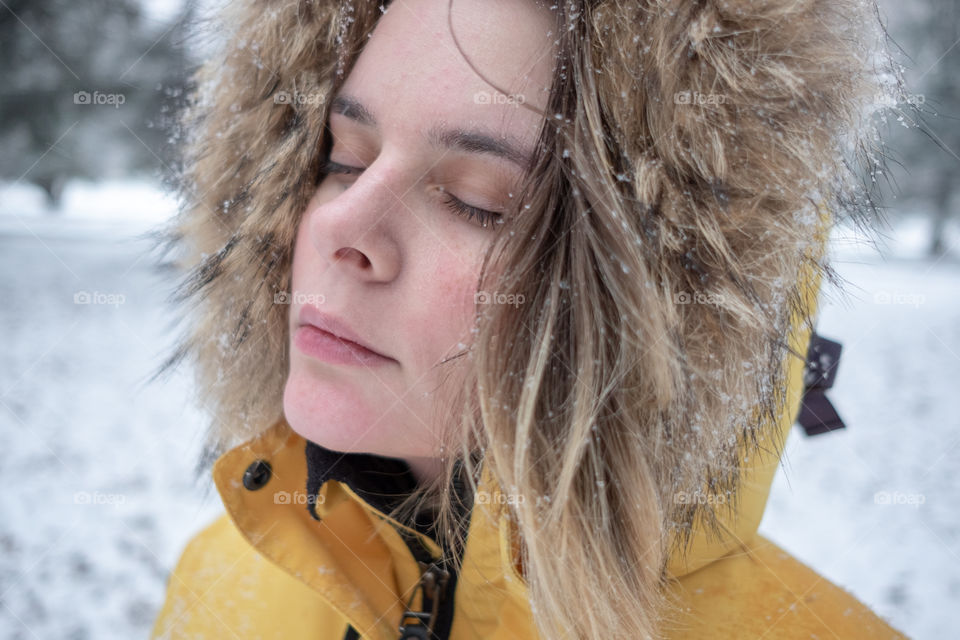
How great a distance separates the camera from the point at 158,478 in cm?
375

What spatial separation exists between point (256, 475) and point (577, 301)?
80 cm

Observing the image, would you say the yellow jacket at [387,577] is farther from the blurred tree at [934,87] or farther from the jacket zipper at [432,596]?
the blurred tree at [934,87]

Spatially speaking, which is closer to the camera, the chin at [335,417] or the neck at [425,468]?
the chin at [335,417]

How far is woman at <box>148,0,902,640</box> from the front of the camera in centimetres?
91

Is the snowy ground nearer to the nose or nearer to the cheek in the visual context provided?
the cheek

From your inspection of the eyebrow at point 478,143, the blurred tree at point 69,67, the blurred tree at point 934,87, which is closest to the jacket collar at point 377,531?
the eyebrow at point 478,143

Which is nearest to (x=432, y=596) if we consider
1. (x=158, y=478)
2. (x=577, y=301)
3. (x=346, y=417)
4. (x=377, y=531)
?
(x=377, y=531)

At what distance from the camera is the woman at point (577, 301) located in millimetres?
912

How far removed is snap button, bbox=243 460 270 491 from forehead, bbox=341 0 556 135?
77cm

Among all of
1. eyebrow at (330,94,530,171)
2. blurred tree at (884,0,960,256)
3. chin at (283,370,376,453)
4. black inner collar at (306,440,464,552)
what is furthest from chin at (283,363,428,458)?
blurred tree at (884,0,960,256)

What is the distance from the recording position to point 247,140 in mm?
1394

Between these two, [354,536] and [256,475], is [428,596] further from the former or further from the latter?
[256,475]

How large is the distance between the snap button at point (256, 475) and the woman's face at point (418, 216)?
0.27 m

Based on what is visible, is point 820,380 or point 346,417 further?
point 820,380
